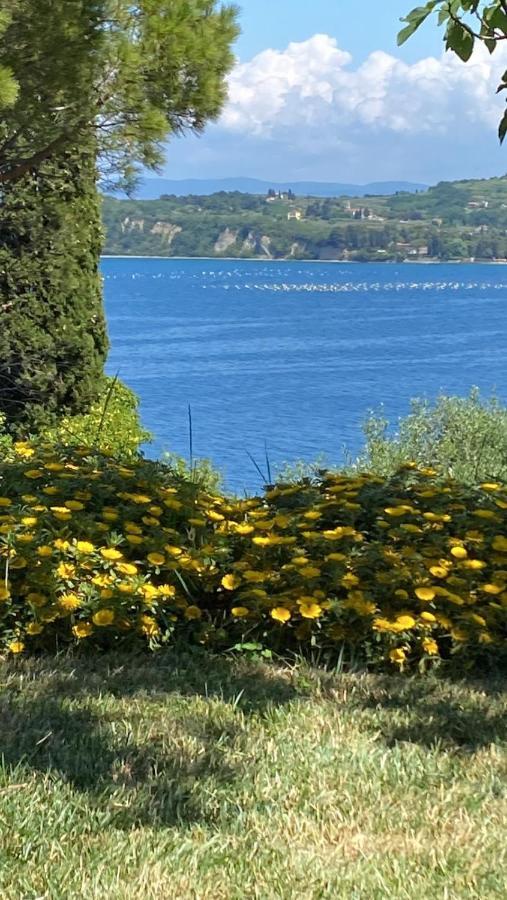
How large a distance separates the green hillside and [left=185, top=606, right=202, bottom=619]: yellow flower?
91003 millimetres

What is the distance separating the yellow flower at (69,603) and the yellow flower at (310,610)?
33.8 inches

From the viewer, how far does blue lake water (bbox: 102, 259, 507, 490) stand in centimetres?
2088

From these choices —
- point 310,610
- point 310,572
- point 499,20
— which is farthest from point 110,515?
point 499,20

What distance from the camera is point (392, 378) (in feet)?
102

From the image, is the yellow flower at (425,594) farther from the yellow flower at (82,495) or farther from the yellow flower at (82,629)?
the yellow flower at (82,495)

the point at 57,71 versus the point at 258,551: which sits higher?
the point at 57,71

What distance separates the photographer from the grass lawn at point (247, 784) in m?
2.40

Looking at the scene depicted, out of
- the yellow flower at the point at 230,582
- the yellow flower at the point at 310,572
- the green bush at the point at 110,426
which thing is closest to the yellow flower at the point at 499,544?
the yellow flower at the point at 310,572

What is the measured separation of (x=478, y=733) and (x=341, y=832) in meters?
0.86

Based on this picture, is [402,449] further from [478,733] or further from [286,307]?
[286,307]

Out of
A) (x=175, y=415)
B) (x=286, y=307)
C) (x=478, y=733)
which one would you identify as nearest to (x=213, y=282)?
(x=286, y=307)

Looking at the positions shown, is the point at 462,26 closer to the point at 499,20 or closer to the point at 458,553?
the point at 499,20

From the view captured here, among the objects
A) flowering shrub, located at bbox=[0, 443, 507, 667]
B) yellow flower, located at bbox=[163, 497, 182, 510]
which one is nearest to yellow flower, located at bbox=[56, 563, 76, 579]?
flowering shrub, located at bbox=[0, 443, 507, 667]

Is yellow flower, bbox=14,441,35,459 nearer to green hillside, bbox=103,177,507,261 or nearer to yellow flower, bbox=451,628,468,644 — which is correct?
yellow flower, bbox=451,628,468,644
